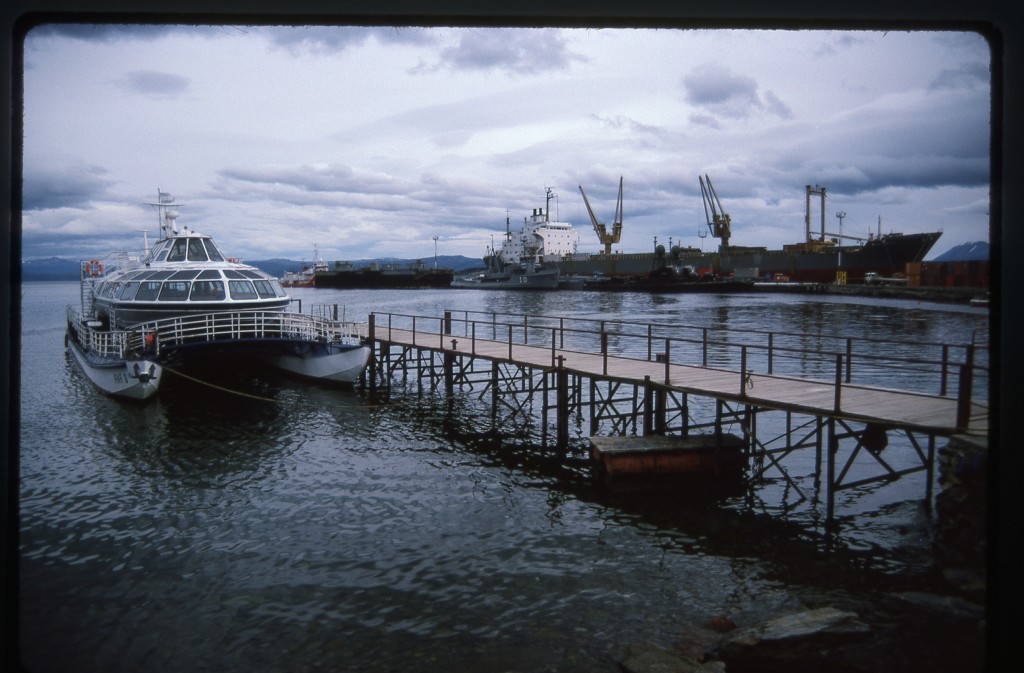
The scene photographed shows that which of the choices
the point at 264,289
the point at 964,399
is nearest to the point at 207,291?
the point at 264,289

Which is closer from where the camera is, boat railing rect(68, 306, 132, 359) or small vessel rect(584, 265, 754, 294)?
boat railing rect(68, 306, 132, 359)

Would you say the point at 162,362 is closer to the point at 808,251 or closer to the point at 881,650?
the point at 881,650

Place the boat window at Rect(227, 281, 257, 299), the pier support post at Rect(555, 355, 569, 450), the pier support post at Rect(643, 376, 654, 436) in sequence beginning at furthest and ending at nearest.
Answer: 1. the boat window at Rect(227, 281, 257, 299)
2. the pier support post at Rect(555, 355, 569, 450)
3. the pier support post at Rect(643, 376, 654, 436)

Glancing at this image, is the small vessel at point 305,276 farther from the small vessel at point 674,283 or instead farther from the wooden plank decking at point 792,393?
the wooden plank decking at point 792,393

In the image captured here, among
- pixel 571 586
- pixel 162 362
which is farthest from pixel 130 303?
pixel 571 586

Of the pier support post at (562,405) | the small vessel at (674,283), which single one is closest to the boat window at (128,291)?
the pier support post at (562,405)

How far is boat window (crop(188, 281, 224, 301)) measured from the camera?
23.7 m

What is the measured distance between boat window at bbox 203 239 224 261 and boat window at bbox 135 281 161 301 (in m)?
2.88

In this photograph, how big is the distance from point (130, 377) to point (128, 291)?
18.5 ft

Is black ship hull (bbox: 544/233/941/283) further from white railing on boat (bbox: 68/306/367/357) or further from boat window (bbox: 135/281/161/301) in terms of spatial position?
boat window (bbox: 135/281/161/301)

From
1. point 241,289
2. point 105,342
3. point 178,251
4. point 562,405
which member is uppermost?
point 178,251

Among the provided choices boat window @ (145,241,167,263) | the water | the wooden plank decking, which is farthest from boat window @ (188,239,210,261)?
the wooden plank decking

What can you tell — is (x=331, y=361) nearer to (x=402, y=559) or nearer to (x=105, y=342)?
(x=105, y=342)

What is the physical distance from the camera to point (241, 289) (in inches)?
971
